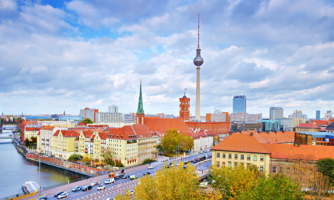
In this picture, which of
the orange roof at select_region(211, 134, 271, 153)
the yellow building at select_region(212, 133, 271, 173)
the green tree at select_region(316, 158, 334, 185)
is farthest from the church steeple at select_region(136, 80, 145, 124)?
the green tree at select_region(316, 158, 334, 185)

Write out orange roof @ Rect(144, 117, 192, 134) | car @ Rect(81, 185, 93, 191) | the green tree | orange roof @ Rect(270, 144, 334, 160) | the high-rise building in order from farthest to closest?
the high-rise building
orange roof @ Rect(144, 117, 192, 134)
car @ Rect(81, 185, 93, 191)
orange roof @ Rect(270, 144, 334, 160)
the green tree

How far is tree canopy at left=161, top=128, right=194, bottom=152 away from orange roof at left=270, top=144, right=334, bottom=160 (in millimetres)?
40375

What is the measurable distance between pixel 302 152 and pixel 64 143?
75.8 metres

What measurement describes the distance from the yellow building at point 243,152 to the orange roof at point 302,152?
5.84 ft

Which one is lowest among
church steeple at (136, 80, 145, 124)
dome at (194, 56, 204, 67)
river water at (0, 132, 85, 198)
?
river water at (0, 132, 85, 198)

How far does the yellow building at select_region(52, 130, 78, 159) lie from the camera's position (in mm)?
85500

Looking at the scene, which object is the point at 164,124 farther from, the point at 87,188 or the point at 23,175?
the point at 87,188

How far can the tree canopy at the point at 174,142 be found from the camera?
8600 cm

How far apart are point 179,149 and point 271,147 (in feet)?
156

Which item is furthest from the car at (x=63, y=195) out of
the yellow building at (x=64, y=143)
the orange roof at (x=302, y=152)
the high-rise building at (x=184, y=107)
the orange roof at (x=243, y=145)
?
the high-rise building at (x=184, y=107)

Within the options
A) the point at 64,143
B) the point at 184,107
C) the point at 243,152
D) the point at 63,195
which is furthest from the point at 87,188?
the point at 184,107

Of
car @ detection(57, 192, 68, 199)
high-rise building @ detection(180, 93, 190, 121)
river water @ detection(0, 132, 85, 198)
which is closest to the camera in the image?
car @ detection(57, 192, 68, 199)

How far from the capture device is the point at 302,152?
48.2 m

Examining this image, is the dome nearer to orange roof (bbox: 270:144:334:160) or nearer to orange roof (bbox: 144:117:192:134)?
orange roof (bbox: 144:117:192:134)
